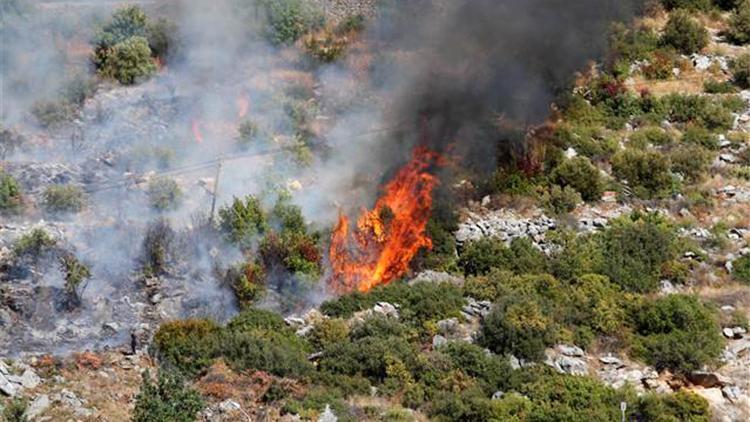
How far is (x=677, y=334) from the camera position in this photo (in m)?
25.3

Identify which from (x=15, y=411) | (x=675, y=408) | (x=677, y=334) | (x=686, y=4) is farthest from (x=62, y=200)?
(x=686, y=4)

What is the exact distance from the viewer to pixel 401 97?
3369cm

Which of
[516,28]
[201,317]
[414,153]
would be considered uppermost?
[516,28]

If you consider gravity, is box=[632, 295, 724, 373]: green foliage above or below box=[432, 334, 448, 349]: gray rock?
above

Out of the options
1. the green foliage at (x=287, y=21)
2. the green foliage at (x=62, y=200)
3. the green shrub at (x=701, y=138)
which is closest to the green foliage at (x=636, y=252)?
the green shrub at (x=701, y=138)

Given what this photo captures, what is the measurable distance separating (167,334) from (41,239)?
16.2 feet

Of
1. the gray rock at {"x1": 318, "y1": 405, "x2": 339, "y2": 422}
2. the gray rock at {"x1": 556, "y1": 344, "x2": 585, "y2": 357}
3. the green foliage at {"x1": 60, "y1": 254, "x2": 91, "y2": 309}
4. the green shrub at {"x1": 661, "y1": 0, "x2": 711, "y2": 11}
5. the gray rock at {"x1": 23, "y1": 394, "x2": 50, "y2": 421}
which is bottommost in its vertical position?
the green foliage at {"x1": 60, "y1": 254, "x2": 91, "y2": 309}

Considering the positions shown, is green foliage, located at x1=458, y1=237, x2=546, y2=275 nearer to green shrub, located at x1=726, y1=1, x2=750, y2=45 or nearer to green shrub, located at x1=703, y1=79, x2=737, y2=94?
green shrub, located at x1=703, y1=79, x2=737, y2=94

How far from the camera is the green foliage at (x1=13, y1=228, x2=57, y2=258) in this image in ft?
87.9

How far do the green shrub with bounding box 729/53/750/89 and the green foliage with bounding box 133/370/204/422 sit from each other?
23.2 metres

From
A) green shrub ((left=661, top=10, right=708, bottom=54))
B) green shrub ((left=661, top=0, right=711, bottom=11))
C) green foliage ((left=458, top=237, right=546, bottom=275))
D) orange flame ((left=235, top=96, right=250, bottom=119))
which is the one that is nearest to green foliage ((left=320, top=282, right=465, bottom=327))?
green foliage ((left=458, top=237, right=546, bottom=275))

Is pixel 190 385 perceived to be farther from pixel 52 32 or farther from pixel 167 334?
pixel 52 32

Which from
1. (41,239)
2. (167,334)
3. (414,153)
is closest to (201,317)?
(167,334)

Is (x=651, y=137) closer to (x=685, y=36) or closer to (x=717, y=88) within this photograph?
(x=717, y=88)
